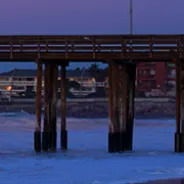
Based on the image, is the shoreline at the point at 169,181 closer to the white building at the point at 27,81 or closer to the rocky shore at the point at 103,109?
the rocky shore at the point at 103,109

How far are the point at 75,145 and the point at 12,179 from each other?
13.7 m

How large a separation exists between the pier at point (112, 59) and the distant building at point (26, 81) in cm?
7956

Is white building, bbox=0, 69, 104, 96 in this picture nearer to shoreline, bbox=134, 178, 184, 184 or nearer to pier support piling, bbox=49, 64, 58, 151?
pier support piling, bbox=49, 64, 58, 151

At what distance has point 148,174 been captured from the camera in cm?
2034

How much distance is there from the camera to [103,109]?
7450cm

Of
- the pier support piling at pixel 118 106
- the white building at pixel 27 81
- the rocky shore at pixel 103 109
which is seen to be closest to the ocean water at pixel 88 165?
the pier support piling at pixel 118 106

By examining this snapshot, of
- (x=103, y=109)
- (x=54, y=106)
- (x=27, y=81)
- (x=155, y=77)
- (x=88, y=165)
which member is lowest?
(x=103, y=109)

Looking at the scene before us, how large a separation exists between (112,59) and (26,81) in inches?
3618

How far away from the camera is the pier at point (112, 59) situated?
1034 inches

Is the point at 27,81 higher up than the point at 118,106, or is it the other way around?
the point at 27,81

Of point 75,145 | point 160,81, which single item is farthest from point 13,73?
point 75,145

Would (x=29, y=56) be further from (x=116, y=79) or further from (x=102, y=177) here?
(x=102, y=177)

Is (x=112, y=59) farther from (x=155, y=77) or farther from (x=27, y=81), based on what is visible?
(x=27, y=81)

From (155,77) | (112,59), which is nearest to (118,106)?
(112,59)
